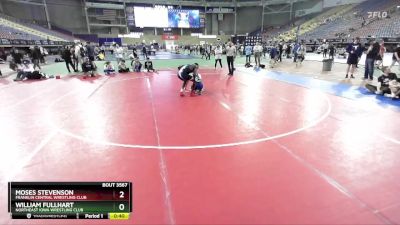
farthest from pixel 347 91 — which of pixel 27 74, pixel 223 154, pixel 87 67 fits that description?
pixel 27 74

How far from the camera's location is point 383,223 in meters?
2.98

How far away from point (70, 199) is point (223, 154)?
2768 mm

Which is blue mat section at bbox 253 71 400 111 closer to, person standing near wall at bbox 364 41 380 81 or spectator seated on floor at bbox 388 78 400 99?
spectator seated on floor at bbox 388 78 400 99

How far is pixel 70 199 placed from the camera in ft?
8.70

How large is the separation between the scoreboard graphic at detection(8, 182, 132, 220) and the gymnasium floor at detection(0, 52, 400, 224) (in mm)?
425

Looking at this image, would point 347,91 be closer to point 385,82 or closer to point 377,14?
point 385,82

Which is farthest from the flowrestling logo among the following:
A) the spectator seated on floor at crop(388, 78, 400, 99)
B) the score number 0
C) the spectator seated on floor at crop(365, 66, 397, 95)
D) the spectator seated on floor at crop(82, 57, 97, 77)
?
the score number 0

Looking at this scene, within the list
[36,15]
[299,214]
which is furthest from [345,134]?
[36,15]

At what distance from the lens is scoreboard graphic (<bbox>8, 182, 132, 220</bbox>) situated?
104 inches

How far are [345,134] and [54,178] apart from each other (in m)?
5.72

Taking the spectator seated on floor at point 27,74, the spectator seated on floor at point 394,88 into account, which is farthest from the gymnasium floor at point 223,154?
the spectator seated on floor at point 27,74

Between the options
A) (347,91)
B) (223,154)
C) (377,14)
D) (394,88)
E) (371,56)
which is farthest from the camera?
(377,14)

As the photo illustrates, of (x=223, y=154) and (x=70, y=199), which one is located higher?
(x=70, y=199)

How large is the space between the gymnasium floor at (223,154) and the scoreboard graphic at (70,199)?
16.7 inches
